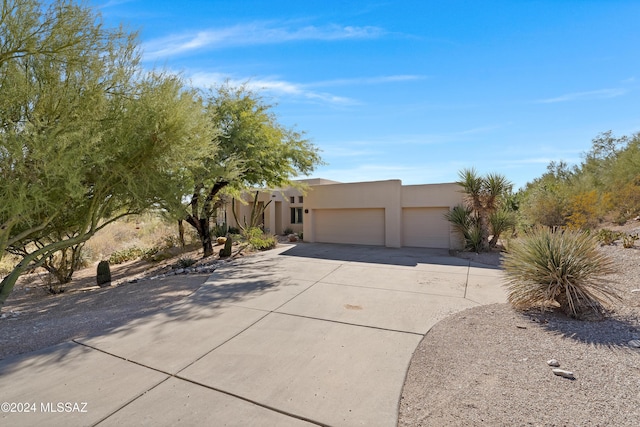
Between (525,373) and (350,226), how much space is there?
14863mm

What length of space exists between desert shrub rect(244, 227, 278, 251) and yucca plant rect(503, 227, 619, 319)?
471 inches

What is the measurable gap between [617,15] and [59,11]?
12091 mm

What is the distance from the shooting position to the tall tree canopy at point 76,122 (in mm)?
6125

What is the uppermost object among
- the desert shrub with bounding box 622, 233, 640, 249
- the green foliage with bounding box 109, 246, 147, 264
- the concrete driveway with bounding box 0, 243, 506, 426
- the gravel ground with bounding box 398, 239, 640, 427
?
A: the desert shrub with bounding box 622, 233, 640, 249

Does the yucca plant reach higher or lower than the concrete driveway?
higher

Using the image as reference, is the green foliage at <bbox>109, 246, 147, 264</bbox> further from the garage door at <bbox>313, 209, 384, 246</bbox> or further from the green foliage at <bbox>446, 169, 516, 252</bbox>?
the green foliage at <bbox>446, 169, 516, 252</bbox>

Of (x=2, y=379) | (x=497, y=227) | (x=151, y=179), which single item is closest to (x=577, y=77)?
(x=497, y=227)

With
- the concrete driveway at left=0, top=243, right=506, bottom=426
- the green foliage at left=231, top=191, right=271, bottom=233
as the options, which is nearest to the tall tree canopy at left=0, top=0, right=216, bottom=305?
the concrete driveway at left=0, top=243, right=506, bottom=426

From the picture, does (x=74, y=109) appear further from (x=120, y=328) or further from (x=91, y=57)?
(x=120, y=328)

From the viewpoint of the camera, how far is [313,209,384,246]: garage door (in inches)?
697

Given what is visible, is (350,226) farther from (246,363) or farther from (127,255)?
(246,363)

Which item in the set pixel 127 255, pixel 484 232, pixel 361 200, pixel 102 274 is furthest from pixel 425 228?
pixel 127 255

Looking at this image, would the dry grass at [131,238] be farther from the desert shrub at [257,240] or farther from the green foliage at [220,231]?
the desert shrub at [257,240]

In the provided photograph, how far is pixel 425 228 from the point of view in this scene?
16625mm
